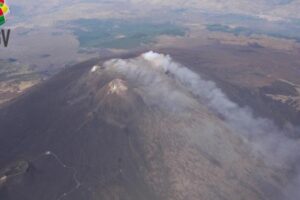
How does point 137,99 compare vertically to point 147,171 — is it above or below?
above

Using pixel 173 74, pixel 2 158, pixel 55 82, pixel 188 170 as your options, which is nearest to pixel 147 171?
pixel 188 170

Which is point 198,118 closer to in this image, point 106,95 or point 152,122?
point 152,122

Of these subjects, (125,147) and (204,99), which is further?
(204,99)

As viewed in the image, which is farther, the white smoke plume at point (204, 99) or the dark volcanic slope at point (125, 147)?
the white smoke plume at point (204, 99)

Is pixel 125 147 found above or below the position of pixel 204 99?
below
